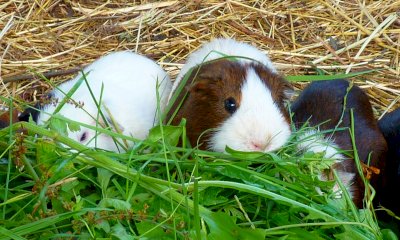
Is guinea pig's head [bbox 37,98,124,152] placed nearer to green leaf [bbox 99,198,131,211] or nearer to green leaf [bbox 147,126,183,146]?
green leaf [bbox 147,126,183,146]

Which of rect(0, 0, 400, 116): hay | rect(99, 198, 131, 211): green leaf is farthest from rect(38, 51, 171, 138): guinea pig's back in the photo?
rect(99, 198, 131, 211): green leaf

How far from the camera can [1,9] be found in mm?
4609

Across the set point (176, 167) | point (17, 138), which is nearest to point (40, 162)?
point (17, 138)

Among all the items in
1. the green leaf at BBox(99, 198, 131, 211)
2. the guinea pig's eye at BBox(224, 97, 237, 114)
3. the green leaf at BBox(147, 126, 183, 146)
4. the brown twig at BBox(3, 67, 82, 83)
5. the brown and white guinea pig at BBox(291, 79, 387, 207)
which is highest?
the green leaf at BBox(147, 126, 183, 146)

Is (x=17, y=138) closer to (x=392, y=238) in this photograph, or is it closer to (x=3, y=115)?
(x=3, y=115)

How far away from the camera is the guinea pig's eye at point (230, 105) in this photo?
3064 millimetres

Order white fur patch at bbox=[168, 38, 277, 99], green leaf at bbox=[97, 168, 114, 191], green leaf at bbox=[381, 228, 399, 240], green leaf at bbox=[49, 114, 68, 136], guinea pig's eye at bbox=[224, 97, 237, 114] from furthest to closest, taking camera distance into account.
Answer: white fur patch at bbox=[168, 38, 277, 99] < guinea pig's eye at bbox=[224, 97, 237, 114] < green leaf at bbox=[381, 228, 399, 240] < green leaf at bbox=[49, 114, 68, 136] < green leaf at bbox=[97, 168, 114, 191]

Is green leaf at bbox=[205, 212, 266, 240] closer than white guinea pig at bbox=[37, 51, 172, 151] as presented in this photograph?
Yes

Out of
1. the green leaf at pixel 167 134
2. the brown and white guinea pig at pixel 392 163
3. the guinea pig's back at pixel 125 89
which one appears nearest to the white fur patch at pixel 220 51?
the guinea pig's back at pixel 125 89

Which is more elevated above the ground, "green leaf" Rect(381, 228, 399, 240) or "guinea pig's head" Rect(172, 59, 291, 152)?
"guinea pig's head" Rect(172, 59, 291, 152)

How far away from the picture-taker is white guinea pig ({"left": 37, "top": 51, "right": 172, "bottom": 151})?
3.52 m

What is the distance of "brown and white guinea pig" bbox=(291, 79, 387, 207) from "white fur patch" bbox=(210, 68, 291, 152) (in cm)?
23

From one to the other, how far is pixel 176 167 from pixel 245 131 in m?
0.43

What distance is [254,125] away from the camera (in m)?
2.88
